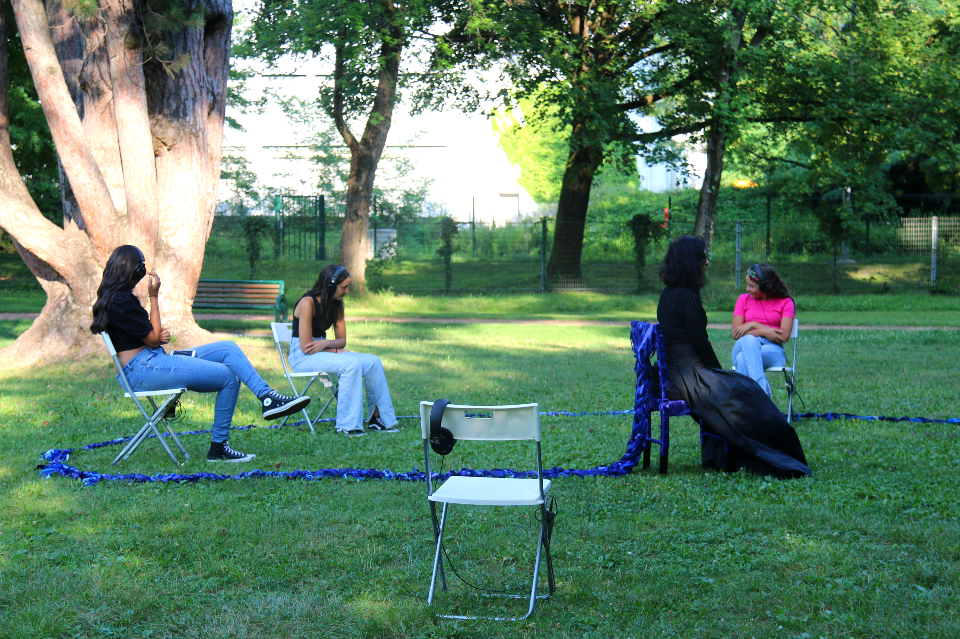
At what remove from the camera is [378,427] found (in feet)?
25.8

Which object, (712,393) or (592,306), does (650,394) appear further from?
(592,306)

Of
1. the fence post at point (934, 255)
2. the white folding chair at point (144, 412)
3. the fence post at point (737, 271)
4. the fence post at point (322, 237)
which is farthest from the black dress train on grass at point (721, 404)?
the fence post at point (322, 237)

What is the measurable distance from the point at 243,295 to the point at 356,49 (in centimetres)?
601

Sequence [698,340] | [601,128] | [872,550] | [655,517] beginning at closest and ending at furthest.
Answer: [872,550], [655,517], [698,340], [601,128]

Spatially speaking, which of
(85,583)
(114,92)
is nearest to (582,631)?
(85,583)

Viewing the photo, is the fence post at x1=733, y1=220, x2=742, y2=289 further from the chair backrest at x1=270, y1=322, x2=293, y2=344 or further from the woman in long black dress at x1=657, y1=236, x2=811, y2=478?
the woman in long black dress at x1=657, y1=236, x2=811, y2=478

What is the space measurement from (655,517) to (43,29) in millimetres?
9772

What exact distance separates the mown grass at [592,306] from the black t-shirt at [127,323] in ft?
44.9

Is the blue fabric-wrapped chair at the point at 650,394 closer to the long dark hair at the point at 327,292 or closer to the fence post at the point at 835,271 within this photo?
the long dark hair at the point at 327,292

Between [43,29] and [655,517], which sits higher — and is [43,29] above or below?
above

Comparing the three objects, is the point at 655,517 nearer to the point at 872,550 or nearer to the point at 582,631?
the point at 872,550

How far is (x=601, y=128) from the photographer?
21906mm

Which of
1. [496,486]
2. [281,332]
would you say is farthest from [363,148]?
[496,486]

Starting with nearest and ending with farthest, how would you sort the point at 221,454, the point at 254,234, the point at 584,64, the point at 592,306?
the point at 221,454 < the point at 584,64 < the point at 592,306 < the point at 254,234
